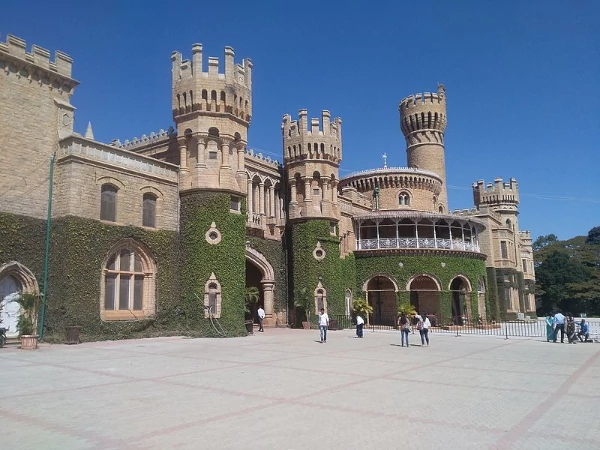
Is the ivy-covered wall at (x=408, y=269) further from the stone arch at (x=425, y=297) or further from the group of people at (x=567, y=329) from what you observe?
the group of people at (x=567, y=329)

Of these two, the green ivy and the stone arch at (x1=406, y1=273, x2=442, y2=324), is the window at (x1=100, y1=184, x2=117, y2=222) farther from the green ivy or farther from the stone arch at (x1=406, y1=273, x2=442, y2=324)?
the stone arch at (x1=406, y1=273, x2=442, y2=324)

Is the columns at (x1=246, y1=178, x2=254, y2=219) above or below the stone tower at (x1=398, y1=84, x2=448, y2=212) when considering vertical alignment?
below

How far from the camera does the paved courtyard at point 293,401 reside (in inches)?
294

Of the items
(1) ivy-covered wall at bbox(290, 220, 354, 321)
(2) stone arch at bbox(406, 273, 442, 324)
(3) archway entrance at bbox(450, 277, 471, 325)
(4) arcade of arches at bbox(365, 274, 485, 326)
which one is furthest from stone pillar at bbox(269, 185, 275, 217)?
(3) archway entrance at bbox(450, 277, 471, 325)

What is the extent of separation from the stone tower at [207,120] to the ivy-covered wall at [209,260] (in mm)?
1062

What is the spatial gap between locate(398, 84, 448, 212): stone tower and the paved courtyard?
3897cm

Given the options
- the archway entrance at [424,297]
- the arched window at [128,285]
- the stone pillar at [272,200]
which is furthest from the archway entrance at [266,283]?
the archway entrance at [424,297]

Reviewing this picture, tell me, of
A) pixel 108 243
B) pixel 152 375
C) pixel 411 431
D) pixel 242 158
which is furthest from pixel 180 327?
pixel 411 431

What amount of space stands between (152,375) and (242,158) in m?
18.5

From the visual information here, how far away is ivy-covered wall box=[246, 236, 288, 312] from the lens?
33.7m

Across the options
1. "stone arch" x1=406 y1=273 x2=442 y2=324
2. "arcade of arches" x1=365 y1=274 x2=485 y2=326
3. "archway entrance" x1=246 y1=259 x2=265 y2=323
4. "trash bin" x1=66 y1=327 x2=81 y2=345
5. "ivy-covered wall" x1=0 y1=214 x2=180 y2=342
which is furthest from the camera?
"stone arch" x1=406 y1=273 x2=442 y2=324

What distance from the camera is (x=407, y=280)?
3891 centimetres

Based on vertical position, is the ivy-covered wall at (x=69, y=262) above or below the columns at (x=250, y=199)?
below

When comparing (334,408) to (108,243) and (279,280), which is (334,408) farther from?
(279,280)
